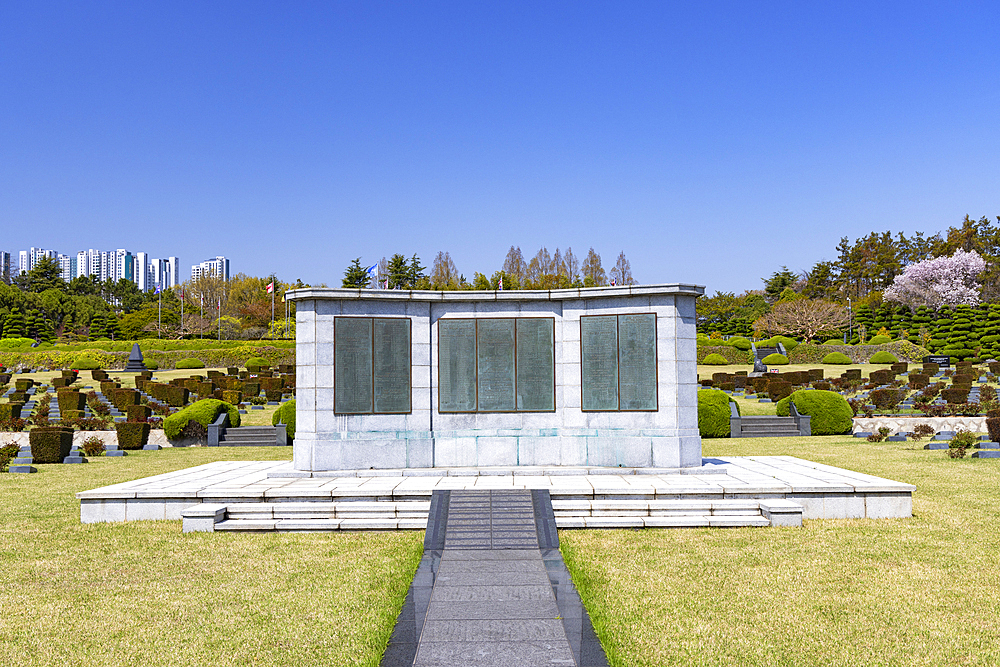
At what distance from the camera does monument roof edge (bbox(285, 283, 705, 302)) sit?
14.1 metres

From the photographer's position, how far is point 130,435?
2341 cm

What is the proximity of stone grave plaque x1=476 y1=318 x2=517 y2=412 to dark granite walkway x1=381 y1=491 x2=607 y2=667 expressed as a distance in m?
2.90

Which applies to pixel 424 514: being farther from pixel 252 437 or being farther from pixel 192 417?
pixel 192 417

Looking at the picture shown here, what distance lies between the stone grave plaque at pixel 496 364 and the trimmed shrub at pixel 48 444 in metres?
13.7

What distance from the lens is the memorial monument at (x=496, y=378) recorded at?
14.2m

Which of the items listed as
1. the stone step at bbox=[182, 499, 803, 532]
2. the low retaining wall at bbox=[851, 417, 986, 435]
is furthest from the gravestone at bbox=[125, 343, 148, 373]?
the low retaining wall at bbox=[851, 417, 986, 435]

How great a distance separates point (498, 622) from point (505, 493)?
16.6ft

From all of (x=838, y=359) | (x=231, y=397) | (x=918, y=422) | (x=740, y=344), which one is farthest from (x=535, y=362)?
(x=740, y=344)

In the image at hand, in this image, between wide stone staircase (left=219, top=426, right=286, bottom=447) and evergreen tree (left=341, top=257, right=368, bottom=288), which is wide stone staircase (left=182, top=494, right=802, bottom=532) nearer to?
wide stone staircase (left=219, top=426, right=286, bottom=447)

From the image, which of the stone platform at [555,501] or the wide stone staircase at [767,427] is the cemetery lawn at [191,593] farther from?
the wide stone staircase at [767,427]

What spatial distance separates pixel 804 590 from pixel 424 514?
5.91 m

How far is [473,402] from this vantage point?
47.9ft

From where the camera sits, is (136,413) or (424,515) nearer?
(424,515)

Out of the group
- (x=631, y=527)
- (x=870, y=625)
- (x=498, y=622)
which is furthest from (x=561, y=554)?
(x=870, y=625)
